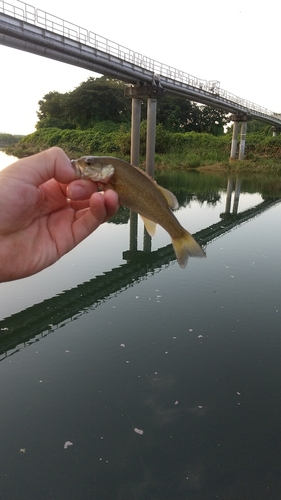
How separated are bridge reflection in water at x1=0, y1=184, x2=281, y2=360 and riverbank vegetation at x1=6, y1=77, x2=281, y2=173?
27579mm

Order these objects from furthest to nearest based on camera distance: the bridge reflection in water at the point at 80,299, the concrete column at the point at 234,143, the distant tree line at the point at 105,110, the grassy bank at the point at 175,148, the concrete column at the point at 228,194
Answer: the distant tree line at the point at 105,110
the concrete column at the point at 234,143
the grassy bank at the point at 175,148
the concrete column at the point at 228,194
the bridge reflection in water at the point at 80,299

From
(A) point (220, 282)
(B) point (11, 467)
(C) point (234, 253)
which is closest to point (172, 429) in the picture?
(B) point (11, 467)

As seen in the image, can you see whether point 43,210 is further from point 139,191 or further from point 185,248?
point 185,248

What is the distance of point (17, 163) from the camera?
2.39 m

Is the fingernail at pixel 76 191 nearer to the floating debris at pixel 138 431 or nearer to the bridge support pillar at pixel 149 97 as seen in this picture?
the floating debris at pixel 138 431

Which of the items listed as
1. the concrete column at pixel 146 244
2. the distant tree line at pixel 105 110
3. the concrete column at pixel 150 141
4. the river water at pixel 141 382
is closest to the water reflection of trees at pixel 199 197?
the concrete column at pixel 150 141

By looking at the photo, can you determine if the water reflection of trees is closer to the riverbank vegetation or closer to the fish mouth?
the riverbank vegetation

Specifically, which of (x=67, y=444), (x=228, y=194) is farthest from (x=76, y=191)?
(x=228, y=194)

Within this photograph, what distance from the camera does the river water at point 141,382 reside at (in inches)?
162

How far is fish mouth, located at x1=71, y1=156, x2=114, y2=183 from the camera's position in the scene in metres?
2.46

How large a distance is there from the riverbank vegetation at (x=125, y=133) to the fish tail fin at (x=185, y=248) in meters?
35.8

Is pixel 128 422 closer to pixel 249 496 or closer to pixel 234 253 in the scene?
Answer: pixel 249 496

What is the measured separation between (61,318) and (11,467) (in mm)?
3391

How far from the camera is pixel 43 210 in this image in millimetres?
2746
